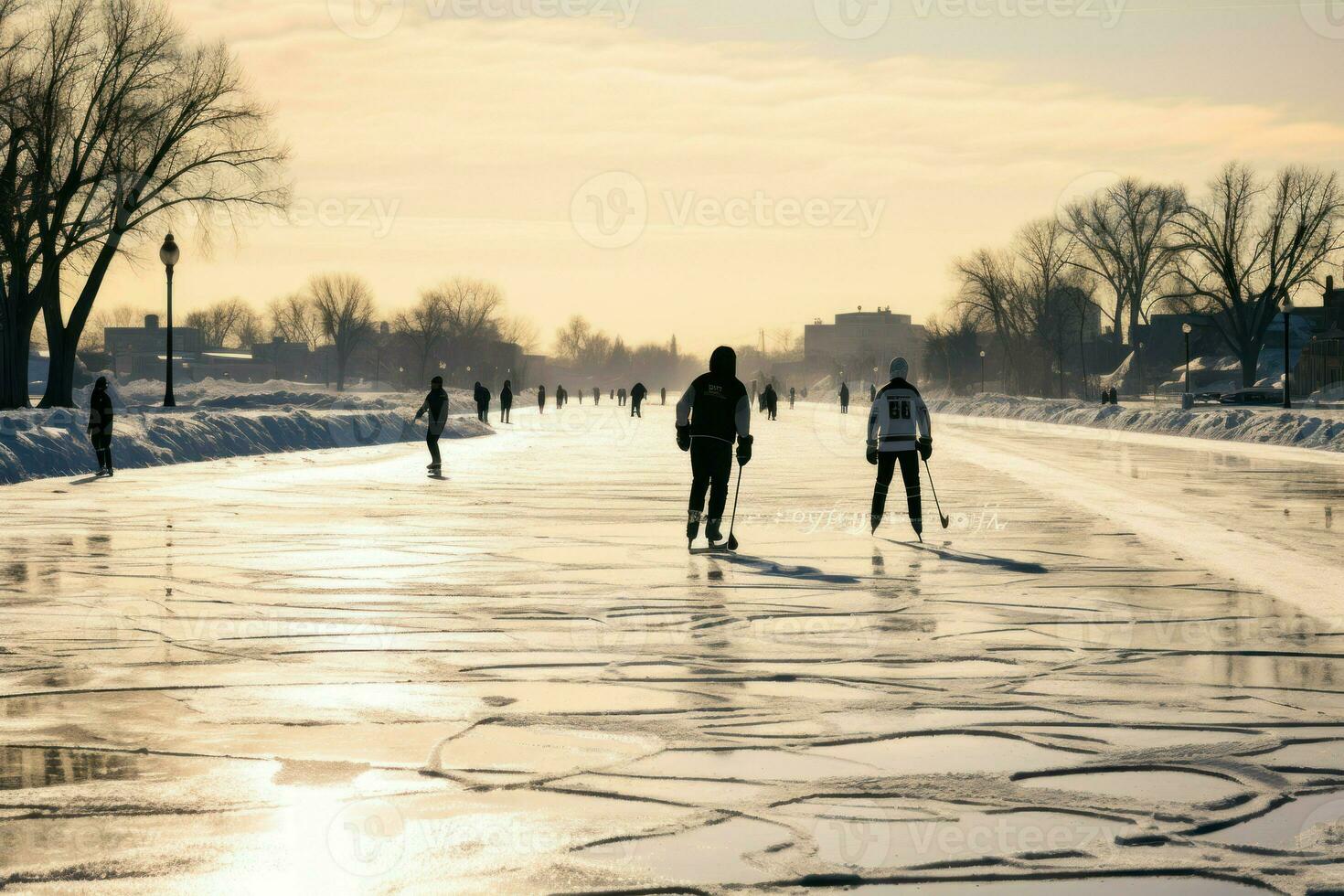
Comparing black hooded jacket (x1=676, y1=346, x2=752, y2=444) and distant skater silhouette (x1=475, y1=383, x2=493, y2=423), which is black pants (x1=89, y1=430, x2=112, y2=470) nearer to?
black hooded jacket (x1=676, y1=346, x2=752, y2=444)

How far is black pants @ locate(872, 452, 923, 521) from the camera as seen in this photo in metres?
14.5

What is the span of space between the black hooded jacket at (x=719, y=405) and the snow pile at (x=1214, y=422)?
22103 millimetres

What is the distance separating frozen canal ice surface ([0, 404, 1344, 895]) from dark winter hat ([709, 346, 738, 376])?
1.66m

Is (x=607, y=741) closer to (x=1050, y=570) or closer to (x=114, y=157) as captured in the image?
(x=1050, y=570)

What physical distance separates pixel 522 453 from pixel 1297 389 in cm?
6423

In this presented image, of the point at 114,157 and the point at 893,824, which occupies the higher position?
the point at 114,157

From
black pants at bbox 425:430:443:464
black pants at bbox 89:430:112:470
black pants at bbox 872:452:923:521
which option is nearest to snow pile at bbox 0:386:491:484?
black pants at bbox 89:430:112:470

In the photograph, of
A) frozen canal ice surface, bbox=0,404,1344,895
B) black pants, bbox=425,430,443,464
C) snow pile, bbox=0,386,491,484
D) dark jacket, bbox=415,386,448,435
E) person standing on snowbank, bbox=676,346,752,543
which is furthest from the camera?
dark jacket, bbox=415,386,448,435

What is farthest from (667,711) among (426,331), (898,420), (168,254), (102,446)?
(426,331)

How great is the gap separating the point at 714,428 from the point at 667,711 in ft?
23.9

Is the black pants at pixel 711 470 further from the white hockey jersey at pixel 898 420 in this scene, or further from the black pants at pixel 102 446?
the black pants at pixel 102 446

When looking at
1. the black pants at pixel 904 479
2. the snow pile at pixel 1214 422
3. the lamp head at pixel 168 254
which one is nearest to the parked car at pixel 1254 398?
the snow pile at pixel 1214 422

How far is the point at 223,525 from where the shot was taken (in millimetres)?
15125

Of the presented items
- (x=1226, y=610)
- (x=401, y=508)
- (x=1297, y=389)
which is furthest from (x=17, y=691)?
(x=1297, y=389)
